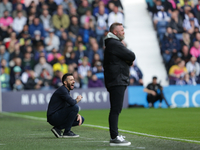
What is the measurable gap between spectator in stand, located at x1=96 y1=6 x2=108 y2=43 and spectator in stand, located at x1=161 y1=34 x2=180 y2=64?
3.13m

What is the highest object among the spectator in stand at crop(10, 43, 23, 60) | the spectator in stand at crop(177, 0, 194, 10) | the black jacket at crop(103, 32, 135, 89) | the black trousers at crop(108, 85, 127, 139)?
the spectator in stand at crop(177, 0, 194, 10)

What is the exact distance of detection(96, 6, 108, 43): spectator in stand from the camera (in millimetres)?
24375

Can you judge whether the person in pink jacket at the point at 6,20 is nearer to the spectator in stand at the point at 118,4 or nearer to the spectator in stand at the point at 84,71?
the spectator in stand at the point at 84,71

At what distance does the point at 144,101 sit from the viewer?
68.7ft

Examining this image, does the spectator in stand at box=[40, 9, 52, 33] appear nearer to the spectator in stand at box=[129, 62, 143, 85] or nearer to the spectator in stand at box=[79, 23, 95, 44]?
the spectator in stand at box=[79, 23, 95, 44]

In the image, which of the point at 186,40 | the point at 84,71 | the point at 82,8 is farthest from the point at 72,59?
the point at 186,40

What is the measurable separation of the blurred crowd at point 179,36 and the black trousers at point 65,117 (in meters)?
13.9

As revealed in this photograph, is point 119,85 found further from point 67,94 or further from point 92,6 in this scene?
point 92,6

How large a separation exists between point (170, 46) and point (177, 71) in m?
2.27

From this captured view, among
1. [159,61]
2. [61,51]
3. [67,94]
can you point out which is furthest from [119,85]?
[159,61]

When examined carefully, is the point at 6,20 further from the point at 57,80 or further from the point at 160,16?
the point at 160,16

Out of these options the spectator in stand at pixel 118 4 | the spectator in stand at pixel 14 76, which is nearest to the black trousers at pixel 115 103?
the spectator in stand at pixel 14 76

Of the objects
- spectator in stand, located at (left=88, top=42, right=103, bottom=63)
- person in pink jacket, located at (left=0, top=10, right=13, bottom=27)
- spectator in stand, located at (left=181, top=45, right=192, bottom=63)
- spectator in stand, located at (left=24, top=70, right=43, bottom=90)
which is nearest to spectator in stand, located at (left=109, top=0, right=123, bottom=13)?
spectator in stand, located at (left=88, top=42, right=103, bottom=63)

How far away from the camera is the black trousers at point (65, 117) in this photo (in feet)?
29.7
